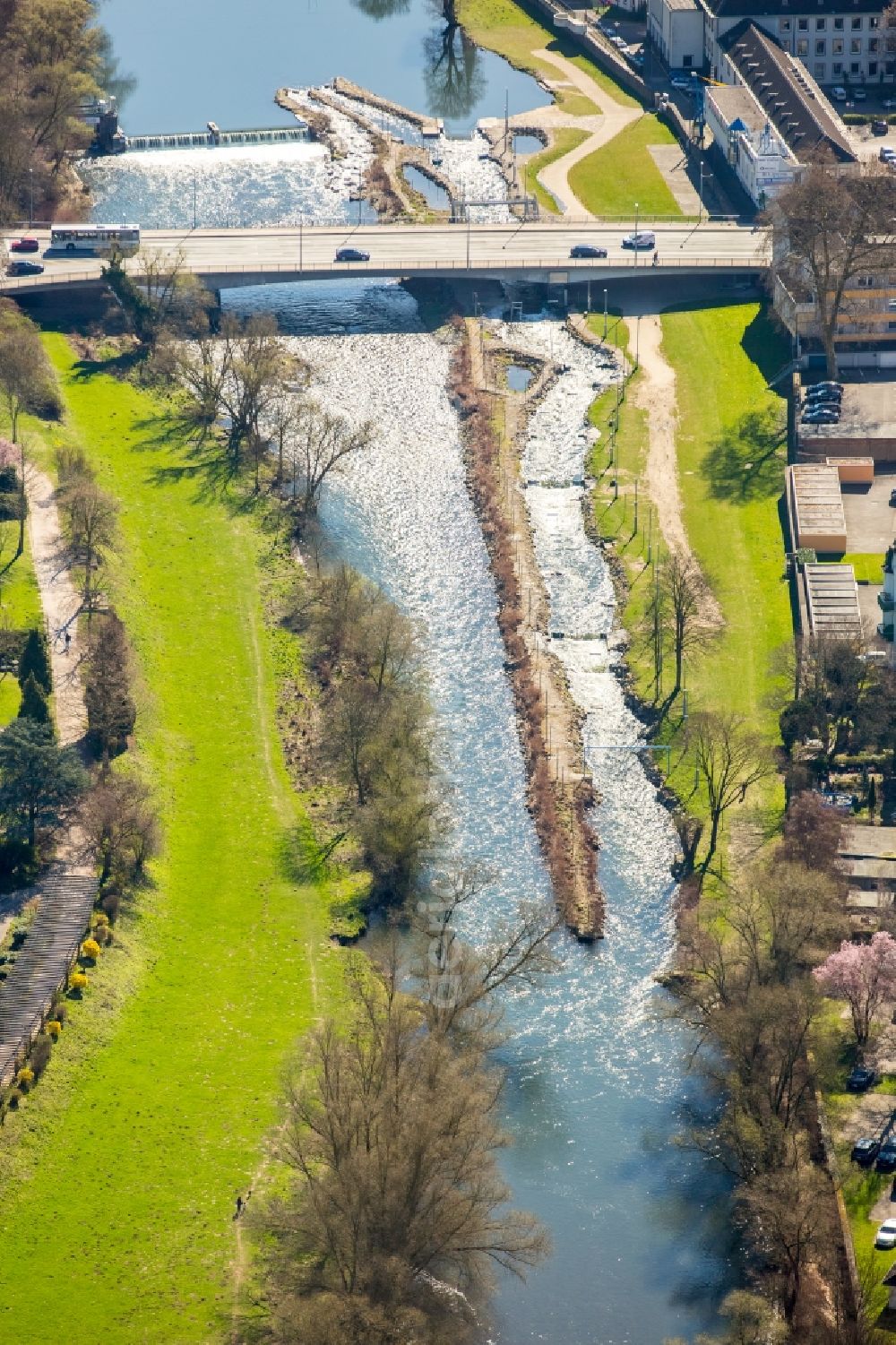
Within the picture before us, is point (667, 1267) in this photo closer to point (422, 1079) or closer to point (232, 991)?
point (422, 1079)

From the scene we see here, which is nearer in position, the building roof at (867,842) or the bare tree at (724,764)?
the building roof at (867,842)

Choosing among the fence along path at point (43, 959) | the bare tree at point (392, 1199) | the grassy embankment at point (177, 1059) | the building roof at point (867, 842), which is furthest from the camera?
the building roof at point (867, 842)

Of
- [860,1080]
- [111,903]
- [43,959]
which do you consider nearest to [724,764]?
[860,1080]

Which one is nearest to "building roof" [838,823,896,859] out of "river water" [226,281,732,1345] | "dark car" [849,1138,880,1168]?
"river water" [226,281,732,1345]

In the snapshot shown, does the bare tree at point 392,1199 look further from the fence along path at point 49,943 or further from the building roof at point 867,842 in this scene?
the building roof at point 867,842

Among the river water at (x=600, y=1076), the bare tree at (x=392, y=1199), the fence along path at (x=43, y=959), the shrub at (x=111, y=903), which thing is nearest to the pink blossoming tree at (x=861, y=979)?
the river water at (x=600, y=1076)

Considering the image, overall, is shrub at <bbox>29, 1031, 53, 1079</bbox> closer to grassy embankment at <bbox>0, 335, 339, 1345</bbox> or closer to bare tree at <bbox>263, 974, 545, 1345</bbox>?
grassy embankment at <bbox>0, 335, 339, 1345</bbox>
